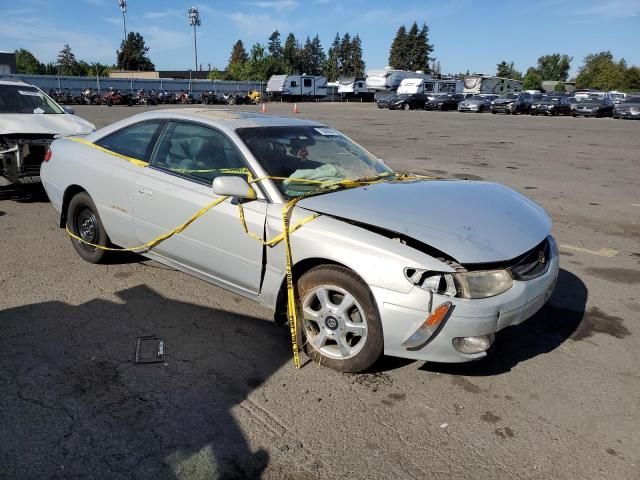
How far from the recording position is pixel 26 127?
7.40 meters

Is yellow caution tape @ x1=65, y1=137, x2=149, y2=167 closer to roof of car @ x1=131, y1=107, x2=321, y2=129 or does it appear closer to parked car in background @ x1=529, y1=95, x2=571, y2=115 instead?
roof of car @ x1=131, y1=107, x2=321, y2=129

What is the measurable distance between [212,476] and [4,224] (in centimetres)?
535

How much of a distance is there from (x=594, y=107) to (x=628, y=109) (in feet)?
7.20

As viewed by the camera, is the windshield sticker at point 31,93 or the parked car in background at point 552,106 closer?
the windshield sticker at point 31,93

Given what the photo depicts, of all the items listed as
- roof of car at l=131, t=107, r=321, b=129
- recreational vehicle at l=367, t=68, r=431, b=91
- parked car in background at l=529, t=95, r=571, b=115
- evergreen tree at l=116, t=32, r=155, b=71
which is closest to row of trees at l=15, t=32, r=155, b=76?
evergreen tree at l=116, t=32, r=155, b=71

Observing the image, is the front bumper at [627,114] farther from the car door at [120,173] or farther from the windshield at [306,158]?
the car door at [120,173]

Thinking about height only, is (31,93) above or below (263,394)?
above

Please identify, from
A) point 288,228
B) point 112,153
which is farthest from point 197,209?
point 112,153

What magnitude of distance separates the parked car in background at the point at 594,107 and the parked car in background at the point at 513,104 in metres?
3.28

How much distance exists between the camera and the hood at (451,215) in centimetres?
296

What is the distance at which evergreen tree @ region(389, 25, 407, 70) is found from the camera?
118 metres

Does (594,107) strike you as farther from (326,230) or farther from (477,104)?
(326,230)

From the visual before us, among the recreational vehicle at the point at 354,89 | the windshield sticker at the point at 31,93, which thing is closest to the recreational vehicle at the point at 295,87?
the recreational vehicle at the point at 354,89

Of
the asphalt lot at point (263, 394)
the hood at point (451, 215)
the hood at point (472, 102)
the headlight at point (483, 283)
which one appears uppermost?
the hood at point (472, 102)
